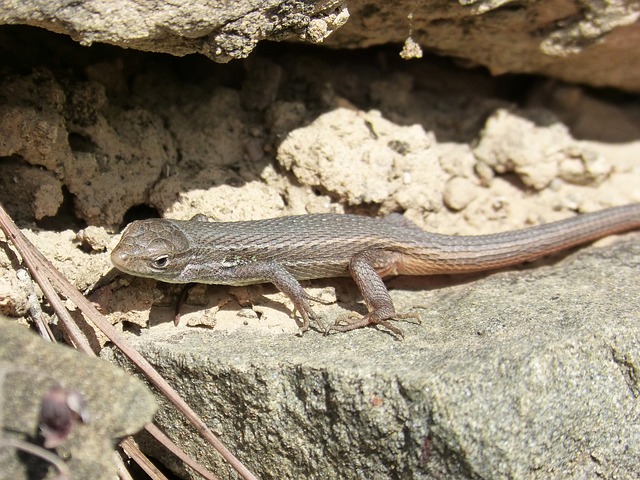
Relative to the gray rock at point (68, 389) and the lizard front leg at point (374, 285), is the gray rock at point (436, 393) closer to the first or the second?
the lizard front leg at point (374, 285)

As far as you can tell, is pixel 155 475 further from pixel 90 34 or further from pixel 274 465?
pixel 90 34

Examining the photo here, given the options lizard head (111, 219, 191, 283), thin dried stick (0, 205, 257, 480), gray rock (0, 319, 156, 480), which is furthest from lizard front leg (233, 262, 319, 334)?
gray rock (0, 319, 156, 480)

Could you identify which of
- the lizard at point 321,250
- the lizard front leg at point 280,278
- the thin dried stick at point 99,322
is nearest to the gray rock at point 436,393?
the thin dried stick at point 99,322

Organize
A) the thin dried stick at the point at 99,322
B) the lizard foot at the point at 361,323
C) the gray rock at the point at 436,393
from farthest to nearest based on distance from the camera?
the lizard foot at the point at 361,323
the thin dried stick at the point at 99,322
the gray rock at the point at 436,393

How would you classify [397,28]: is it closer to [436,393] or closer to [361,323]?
[361,323]

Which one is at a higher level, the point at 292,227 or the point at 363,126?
the point at 363,126

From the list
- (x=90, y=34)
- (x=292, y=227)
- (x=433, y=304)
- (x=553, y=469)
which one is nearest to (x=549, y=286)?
(x=433, y=304)
